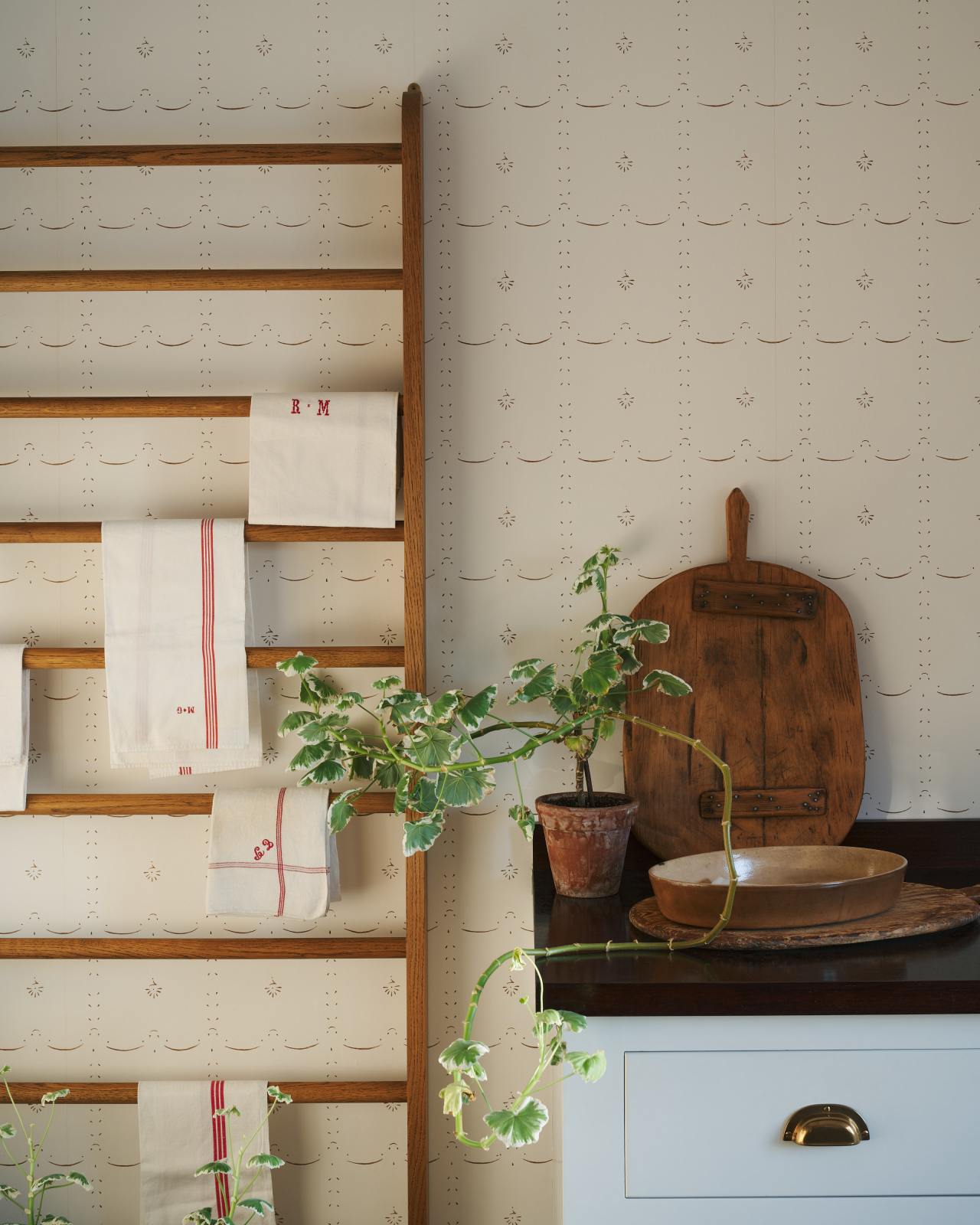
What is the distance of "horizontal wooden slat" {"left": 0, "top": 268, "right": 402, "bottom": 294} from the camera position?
1.46 m

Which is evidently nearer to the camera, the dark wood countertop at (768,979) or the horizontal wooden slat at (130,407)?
the dark wood countertop at (768,979)

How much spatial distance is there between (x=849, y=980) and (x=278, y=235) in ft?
4.34

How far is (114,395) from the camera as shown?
1577 mm

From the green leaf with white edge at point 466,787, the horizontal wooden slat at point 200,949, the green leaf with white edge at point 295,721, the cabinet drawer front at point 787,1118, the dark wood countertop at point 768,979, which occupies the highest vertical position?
the green leaf with white edge at point 295,721

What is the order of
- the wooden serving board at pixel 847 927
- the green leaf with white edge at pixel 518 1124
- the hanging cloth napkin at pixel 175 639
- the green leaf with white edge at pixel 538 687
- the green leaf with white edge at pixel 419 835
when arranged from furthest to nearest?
1. the hanging cloth napkin at pixel 175 639
2. the green leaf with white edge at pixel 538 687
3. the green leaf with white edge at pixel 419 835
4. the wooden serving board at pixel 847 927
5. the green leaf with white edge at pixel 518 1124

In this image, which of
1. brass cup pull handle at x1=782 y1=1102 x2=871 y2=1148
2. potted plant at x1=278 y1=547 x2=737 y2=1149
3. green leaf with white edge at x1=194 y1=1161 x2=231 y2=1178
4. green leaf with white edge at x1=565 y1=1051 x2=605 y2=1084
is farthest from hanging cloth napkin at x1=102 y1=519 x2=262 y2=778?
brass cup pull handle at x1=782 y1=1102 x2=871 y2=1148

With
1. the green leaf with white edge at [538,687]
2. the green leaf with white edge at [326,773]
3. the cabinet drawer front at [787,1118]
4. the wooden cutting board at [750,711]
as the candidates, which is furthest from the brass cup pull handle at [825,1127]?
the green leaf with white edge at [326,773]

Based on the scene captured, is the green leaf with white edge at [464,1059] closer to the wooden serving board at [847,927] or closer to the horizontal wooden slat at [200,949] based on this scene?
the wooden serving board at [847,927]

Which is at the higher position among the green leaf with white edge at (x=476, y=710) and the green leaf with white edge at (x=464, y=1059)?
the green leaf with white edge at (x=476, y=710)

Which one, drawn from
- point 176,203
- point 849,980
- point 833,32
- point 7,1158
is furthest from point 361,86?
point 7,1158

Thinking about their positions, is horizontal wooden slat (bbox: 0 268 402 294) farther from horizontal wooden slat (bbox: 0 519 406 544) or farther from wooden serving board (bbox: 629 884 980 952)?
wooden serving board (bbox: 629 884 980 952)

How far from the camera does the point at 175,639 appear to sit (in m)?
1.47

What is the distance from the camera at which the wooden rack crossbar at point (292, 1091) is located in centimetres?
149

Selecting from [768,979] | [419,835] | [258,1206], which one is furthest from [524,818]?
[258,1206]
